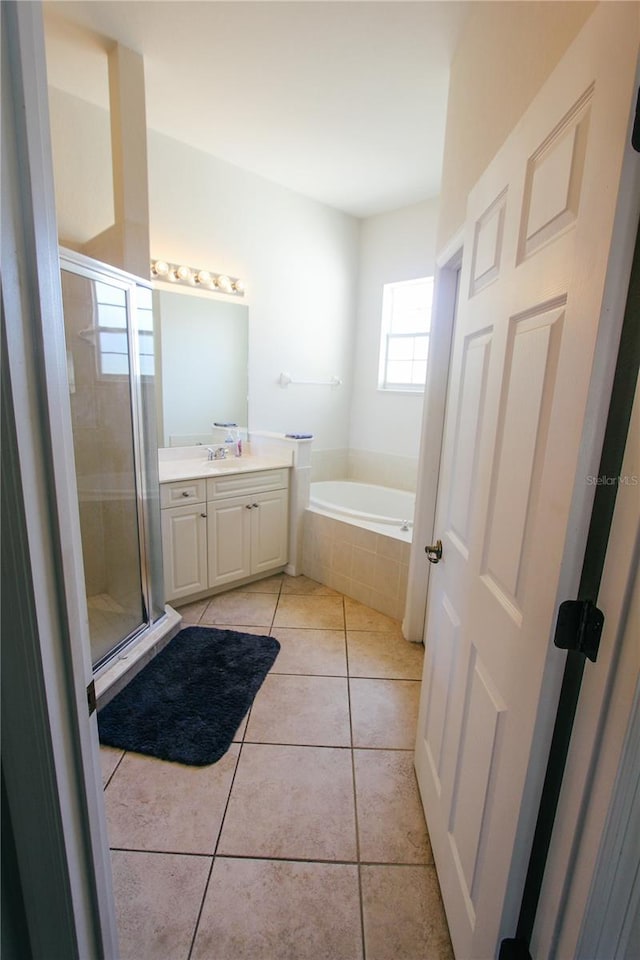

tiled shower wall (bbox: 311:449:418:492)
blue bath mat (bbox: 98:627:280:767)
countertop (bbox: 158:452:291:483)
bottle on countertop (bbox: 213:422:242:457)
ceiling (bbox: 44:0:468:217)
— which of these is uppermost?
ceiling (bbox: 44:0:468:217)

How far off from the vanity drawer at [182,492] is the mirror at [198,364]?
2.08 ft

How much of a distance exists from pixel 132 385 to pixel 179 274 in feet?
3.81

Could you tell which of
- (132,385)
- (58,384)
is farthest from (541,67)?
(132,385)

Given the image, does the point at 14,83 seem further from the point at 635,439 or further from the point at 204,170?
the point at 204,170

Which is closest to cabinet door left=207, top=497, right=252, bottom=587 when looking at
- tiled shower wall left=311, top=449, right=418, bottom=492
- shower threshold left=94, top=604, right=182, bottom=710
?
shower threshold left=94, top=604, right=182, bottom=710

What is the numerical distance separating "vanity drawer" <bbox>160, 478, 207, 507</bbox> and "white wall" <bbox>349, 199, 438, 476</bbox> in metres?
1.98

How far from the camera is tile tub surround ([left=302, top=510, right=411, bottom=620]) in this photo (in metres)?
2.64

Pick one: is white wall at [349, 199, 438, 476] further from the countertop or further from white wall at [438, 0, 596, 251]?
white wall at [438, 0, 596, 251]

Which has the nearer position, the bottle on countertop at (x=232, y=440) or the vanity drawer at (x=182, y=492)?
the vanity drawer at (x=182, y=492)

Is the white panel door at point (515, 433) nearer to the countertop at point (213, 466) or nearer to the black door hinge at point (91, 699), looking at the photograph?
the black door hinge at point (91, 699)

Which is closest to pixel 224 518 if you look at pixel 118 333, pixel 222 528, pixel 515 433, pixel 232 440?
pixel 222 528

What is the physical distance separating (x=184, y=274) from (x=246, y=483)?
1.53 m

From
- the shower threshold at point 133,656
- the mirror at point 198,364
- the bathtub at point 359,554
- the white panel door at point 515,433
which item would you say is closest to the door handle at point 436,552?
the white panel door at point 515,433

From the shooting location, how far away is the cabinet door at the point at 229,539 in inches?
108
